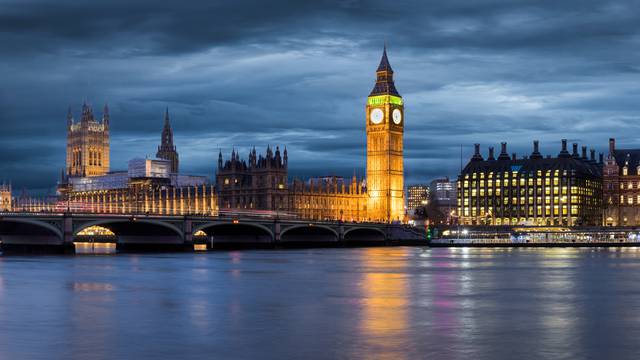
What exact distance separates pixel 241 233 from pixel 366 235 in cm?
2654

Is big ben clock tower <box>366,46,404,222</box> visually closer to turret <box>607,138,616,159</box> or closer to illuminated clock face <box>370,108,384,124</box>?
illuminated clock face <box>370,108,384,124</box>

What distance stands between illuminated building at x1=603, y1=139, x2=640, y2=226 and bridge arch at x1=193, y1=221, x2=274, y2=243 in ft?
279

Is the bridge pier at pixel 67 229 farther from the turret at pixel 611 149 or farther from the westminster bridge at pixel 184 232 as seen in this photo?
the turret at pixel 611 149

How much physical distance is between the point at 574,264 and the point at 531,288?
31178 millimetres

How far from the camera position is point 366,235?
534ft

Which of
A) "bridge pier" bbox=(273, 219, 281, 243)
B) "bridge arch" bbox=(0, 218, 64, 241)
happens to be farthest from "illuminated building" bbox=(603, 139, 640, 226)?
"bridge arch" bbox=(0, 218, 64, 241)

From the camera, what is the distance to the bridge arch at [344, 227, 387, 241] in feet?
523

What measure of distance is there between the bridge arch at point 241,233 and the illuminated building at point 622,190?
279 ft

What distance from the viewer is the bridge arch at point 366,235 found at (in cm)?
15943

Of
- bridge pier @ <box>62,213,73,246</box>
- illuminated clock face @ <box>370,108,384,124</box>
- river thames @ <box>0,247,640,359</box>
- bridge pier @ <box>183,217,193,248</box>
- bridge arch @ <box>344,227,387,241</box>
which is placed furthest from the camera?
illuminated clock face @ <box>370,108,384,124</box>

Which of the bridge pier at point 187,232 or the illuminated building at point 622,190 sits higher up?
the illuminated building at point 622,190

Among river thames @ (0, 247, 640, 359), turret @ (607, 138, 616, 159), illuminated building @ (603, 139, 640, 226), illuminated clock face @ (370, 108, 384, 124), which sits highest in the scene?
illuminated clock face @ (370, 108, 384, 124)

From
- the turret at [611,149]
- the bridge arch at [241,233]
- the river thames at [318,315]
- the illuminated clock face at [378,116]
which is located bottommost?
the river thames at [318,315]

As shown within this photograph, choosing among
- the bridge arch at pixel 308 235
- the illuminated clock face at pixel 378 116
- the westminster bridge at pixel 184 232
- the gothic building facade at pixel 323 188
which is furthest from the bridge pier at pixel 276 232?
the illuminated clock face at pixel 378 116
